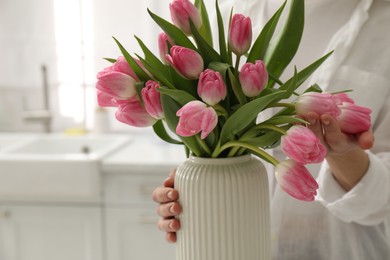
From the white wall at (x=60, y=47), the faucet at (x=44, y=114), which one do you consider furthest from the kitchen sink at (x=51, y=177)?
the white wall at (x=60, y=47)

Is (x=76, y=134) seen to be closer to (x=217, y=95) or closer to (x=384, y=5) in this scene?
(x=384, y=5)

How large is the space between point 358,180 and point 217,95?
0.42 m

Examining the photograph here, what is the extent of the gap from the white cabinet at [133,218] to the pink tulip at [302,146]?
1.25m

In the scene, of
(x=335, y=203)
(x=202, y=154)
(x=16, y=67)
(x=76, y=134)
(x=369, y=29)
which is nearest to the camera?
(x=202, y=154)

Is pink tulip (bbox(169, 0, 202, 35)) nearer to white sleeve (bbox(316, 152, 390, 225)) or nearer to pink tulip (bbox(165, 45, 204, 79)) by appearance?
pink tulip (bbox(165, 45, 204, 79))

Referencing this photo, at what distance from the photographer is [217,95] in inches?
22.0

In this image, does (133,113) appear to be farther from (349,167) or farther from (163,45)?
(349,167)

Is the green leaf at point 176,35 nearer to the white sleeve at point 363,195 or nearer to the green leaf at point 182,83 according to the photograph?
the green leaf at point 182,83

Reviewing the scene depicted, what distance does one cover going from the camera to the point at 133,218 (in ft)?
6.08

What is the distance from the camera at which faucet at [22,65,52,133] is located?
233 centimetres

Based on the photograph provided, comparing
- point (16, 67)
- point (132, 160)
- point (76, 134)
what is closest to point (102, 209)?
point (132, 160)

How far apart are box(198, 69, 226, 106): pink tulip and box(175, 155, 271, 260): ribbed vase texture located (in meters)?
0.11

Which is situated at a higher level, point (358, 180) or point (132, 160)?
point (358, 180)

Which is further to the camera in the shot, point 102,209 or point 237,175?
point 102,209
